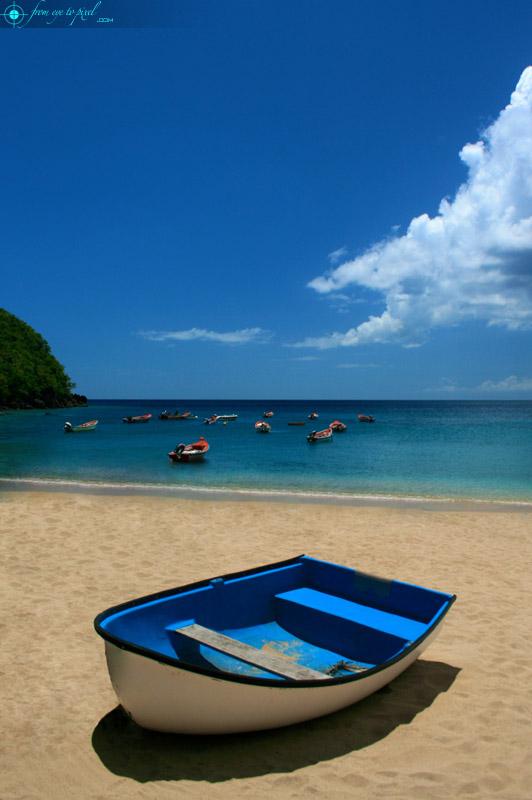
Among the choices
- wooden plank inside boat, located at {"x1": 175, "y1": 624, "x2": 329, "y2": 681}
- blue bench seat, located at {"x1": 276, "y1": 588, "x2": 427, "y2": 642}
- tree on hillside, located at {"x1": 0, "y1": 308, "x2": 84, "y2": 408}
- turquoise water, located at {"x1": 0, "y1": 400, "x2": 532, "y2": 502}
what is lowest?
turquoise water, located at {"x1": 0, "y1": 400, "x2": 532, "y2": 502}

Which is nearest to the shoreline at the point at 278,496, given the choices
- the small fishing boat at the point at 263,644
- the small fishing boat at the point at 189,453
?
the small fishing boat at the point at 189,453

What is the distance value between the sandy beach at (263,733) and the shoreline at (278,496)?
4.84 metres

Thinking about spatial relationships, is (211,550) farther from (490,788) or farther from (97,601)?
(490,788)

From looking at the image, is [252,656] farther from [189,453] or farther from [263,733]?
[189,453]

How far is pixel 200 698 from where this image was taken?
4172 mm

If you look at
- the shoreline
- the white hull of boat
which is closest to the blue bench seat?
the white hull of boat

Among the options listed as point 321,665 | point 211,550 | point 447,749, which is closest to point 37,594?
point 211,550

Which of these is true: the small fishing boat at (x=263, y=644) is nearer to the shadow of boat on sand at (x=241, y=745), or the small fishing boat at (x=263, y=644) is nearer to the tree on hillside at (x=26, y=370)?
the shadow of boat on sand at (x=241, y=745)

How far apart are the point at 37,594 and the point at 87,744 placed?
3.89 metres

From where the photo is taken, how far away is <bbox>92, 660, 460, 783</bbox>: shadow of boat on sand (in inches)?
169

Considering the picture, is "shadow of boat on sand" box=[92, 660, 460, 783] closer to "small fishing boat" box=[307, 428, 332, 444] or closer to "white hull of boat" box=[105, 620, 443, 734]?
"white hull of boat" box=[105, 620, 443, 734]

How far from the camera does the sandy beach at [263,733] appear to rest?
419 centimetres

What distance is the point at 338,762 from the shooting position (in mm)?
4391

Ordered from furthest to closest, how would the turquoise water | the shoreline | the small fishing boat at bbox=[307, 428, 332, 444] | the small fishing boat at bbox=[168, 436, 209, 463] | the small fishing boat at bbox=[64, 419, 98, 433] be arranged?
the small fishing boat at bbox=[64, 419, 98, 433] < the small fishing boat at bbox=[307, 428, 332, 444] < the small fishing boat at bbox=[168, 436, 209, 463] < the turquoise water < the shoreline
